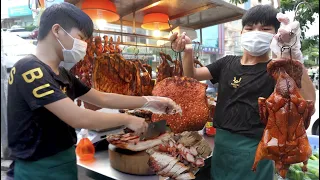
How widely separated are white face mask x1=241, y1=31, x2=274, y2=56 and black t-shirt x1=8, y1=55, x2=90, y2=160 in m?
1.44

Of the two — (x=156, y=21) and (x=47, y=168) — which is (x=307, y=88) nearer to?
(x=47, y=168)

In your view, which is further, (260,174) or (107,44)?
(107,44)

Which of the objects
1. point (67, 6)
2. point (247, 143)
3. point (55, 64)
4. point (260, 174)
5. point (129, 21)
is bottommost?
point (260, 174)

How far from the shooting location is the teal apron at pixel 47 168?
63.6 inches

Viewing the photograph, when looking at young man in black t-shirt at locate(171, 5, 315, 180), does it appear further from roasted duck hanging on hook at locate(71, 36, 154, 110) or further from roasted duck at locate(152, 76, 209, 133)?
roasted duck hanging on hook at locate(71, 36, 154, 110)

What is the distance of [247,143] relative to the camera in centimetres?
208

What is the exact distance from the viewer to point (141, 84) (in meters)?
2.69

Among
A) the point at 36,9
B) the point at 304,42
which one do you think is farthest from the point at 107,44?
the point at 304,42

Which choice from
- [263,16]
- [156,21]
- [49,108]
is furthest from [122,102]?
[156,21]

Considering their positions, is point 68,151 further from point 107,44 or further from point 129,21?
point 129,21

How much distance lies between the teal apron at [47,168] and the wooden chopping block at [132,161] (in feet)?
1.90

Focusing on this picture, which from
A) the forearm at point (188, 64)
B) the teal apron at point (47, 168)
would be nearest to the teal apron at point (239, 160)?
the forearm at point (188, 64)

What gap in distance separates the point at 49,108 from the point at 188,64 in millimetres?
1372

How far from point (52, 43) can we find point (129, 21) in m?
2.37
